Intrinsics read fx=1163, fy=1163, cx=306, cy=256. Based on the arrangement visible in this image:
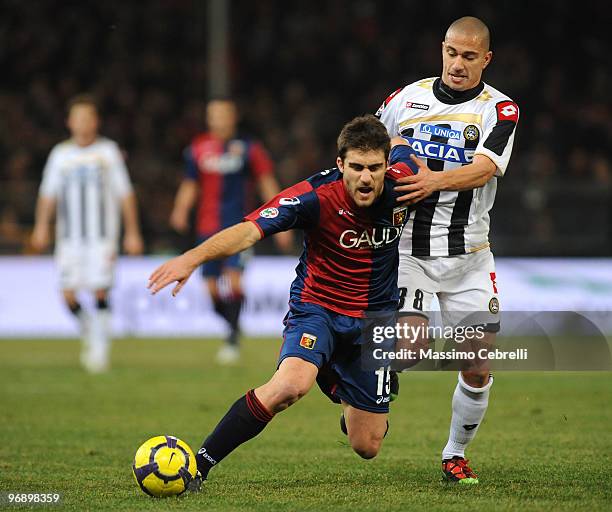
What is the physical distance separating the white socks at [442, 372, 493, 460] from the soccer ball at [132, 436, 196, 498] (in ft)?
4.65

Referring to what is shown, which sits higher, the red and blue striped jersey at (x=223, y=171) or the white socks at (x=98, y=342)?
the red and blue striped jersey at (x=223, y=171)

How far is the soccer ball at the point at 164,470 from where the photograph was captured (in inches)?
207

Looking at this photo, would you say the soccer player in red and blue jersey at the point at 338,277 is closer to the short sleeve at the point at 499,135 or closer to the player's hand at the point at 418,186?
the player's hand at the point at 418,186

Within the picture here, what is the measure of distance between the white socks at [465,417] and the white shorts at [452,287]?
360 mm

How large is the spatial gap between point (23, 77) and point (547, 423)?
13751mm

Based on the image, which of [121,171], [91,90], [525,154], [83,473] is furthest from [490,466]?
[91,90]

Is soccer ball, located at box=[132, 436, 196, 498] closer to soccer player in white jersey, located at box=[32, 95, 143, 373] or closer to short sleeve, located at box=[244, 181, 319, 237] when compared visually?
short sleeve, located at box=[244, 181, 319, 237]

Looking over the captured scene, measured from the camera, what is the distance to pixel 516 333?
7.04m

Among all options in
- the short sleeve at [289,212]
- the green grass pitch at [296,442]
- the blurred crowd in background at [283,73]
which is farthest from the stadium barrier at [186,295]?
the short sleeve at [289,212]

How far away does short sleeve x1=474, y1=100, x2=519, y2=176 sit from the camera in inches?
229

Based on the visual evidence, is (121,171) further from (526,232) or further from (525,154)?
(525,154)

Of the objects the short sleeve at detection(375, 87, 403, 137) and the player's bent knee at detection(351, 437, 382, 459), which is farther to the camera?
the short sleeve at detection(375, 87, 403, 137)

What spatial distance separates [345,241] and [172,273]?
106 cm

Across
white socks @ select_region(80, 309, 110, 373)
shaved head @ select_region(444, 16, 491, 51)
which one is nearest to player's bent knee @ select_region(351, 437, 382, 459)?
shaved head @ select_region(444, 16, 491, 51)
